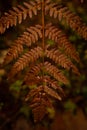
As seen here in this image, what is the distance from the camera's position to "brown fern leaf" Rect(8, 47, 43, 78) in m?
1.71

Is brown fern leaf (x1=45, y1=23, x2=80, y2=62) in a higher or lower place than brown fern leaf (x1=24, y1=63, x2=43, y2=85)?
higher

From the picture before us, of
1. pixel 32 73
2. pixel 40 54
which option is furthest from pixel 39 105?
pixel 40 54

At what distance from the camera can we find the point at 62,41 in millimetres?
1743

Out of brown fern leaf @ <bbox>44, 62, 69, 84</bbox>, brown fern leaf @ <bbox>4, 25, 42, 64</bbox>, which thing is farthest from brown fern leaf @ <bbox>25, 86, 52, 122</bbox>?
brown fern leaf @ <bbox>4, 25, 42, 64</bbox>

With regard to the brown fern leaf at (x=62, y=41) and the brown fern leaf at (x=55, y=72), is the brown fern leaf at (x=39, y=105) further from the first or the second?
the brown fern leaf at (x=62, y=41)

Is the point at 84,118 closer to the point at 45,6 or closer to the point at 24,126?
the point at 24,126

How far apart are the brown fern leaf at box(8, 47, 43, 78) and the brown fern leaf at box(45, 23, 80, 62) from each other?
11 cm

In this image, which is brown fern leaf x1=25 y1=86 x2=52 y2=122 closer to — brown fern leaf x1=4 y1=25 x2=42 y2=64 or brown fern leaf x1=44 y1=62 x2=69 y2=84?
brown fern leaf x1=44 y1=62 x2=69 y2=84

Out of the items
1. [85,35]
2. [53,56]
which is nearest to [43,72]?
[53,56]

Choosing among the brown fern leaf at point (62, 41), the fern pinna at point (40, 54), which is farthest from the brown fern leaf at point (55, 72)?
the brown fern leaf at point (62, 41)

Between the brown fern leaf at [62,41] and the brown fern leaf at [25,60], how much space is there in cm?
11

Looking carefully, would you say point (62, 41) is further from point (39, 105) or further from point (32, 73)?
point (39, 105)

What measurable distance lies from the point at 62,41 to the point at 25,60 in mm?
230

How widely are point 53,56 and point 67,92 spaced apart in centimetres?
251
